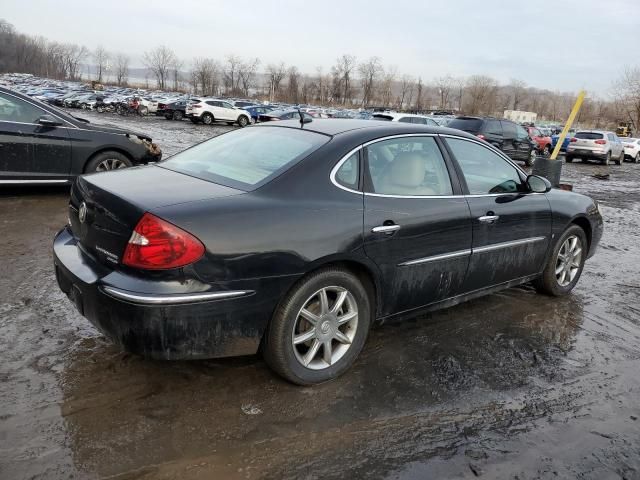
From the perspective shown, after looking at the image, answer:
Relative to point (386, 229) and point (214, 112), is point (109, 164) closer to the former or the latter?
point (386, 229)

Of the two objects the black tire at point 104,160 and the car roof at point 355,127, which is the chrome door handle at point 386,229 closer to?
the car roof at point 355,127

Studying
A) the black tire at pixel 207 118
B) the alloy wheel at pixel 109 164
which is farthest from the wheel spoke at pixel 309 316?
the black tire at pixel 207 118

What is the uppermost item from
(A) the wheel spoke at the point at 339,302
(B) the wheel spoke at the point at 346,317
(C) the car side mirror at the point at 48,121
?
(C) the car side mirror at the point at 48,121

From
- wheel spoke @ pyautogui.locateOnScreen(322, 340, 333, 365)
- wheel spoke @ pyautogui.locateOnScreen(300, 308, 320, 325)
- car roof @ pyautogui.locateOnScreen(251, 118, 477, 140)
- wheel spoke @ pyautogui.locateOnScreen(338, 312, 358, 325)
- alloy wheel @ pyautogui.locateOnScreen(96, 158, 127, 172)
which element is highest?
car roof @ pyautogui.locateOnScreen(251, 118, 477, 140)

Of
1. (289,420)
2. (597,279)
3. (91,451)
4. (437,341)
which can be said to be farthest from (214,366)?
(597,279)

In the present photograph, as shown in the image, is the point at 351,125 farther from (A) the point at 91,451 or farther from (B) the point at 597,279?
(B) the point at 597,279

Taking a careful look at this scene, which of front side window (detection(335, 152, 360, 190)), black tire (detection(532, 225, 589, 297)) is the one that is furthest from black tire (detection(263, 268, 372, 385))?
black tire (detection(532, 225, 589, 297))

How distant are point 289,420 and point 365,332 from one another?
2.51 ft

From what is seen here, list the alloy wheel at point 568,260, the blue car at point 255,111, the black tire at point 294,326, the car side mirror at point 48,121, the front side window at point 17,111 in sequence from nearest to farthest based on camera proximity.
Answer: the black tire at point 294,326, the alloy wheel at point 568,260, the front side window at point 17,111, the car side mirror at point 48,121, the blue car at point 255,111

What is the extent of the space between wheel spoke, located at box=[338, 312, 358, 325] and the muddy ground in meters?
0.38

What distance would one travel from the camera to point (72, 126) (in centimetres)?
737

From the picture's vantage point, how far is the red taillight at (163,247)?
2.59 m

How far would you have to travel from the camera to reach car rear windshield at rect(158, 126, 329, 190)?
3.17 metres

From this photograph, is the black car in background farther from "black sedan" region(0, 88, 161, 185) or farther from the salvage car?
"black sedan" region(0, 88, 161, 185)
